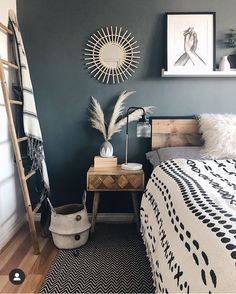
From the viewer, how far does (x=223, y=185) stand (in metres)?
1.63

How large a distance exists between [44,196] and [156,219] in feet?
4.35

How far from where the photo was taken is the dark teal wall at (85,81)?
8.97 ft

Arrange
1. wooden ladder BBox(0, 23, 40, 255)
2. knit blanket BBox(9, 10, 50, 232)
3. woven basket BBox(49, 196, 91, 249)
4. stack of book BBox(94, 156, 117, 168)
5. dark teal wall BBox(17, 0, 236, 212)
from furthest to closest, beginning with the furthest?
dark teal wall BBox(17, 0, 236, 212) < stack of book BBox(94, 156, 117, 168) < knit blanket BBox(9, 10, 50, 232) < woven basket BBox(49, 196, 91, 249) < wooden ladder BBox(0, 23, 40, 255)

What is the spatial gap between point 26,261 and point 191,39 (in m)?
2.35

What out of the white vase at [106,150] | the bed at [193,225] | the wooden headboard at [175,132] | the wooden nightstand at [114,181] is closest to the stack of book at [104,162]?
the white vase at [106,150]

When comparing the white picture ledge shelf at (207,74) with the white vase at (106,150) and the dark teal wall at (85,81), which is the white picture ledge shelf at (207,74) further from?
the white vase at (106,150)

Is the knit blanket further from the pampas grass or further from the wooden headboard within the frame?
the wooden headboard

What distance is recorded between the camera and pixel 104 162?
261 cm

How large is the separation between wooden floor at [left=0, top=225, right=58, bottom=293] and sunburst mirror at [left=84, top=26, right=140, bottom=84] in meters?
1.60

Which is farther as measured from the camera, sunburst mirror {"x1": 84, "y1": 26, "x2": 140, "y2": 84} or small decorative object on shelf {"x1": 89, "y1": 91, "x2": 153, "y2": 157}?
sunburst mirror {"x1": 84, "y1": 26, "x2": 140, "y2": 84}

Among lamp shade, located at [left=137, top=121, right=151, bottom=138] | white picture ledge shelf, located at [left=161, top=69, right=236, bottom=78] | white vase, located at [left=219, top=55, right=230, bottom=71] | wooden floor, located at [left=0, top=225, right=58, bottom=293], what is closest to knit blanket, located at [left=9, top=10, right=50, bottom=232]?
wooden floor, located at [left=0, top=225, right=58, bottom=293]

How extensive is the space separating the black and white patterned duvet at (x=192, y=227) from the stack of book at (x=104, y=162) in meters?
0.61

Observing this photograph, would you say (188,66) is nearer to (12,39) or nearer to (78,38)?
(78,38)

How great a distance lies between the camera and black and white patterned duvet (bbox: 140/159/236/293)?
0.88 meters
